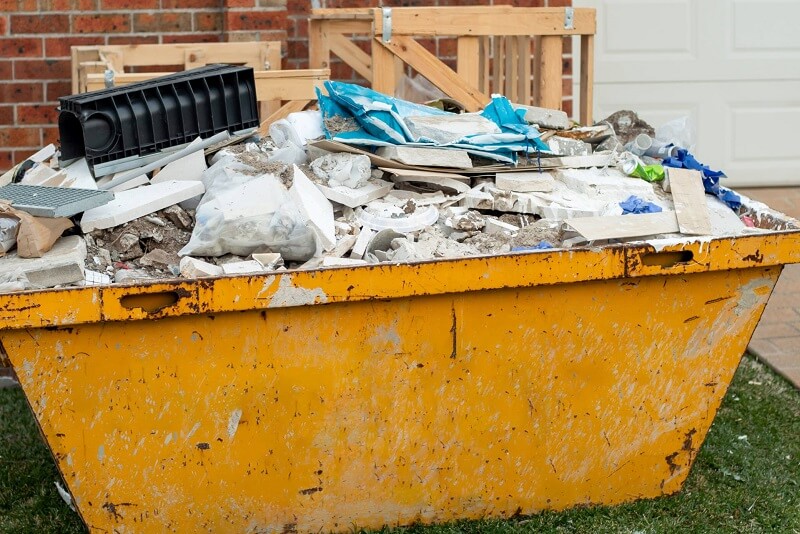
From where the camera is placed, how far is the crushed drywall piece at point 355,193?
130 inches

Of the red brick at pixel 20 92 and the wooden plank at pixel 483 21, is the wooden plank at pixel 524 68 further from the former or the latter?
the red brick at pixel 20 92

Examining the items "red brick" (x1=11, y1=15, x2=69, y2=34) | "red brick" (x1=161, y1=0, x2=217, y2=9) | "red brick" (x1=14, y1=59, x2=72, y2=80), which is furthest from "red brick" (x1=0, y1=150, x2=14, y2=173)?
"red brick" (x1=161, y1=0, x2=217, y2=9)

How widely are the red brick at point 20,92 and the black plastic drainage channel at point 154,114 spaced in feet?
7.67

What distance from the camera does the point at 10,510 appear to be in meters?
3.62

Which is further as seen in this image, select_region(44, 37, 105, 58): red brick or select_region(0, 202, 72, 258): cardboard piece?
→ select_region(44, 37, 105, 58): red brick

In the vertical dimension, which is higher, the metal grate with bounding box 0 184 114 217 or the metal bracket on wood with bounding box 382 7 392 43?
the metal bracket on wood with bounding box 382 7 392 43

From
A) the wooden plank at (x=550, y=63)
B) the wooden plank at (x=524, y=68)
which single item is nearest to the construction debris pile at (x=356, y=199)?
the wooden plank at (x=550, y=63)

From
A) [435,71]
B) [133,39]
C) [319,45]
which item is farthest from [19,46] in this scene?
[435,71]

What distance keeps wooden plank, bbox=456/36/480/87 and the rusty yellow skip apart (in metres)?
2.06

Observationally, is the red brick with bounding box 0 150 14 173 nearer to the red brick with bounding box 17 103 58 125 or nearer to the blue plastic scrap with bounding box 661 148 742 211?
the red brick with bounding box 17 103 58 125

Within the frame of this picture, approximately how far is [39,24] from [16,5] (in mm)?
151

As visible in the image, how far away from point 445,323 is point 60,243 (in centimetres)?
113

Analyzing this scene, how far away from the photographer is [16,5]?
5688 mm

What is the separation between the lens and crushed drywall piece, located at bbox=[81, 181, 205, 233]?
3096 mm
